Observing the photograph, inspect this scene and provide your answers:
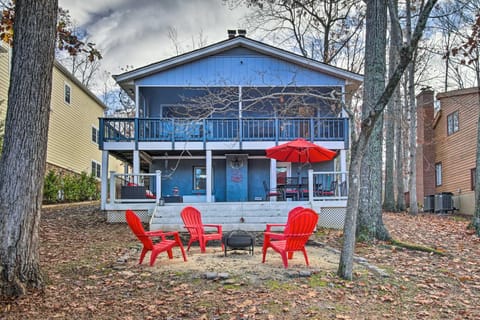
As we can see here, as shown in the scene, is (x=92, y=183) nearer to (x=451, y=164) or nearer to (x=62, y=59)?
(x=62, y=59)

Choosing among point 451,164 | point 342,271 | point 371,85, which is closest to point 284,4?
point 451,164

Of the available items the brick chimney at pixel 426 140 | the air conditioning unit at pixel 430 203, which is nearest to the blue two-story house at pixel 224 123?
the air conditioning unit at pixel 430 203

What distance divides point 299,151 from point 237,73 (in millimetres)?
4687

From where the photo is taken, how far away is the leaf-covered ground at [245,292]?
487cm

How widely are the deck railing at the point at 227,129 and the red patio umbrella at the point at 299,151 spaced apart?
6.09 ft

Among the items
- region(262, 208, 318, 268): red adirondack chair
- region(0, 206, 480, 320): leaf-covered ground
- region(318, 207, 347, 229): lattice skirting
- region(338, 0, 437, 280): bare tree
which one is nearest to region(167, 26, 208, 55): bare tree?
region(318, 207, 347, 229): lattice skirting

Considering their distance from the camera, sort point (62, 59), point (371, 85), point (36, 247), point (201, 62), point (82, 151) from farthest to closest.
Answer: point (62, 59), point (82, 151), point (201, 62), point (371, 85), point (36, 247)

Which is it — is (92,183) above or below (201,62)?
below

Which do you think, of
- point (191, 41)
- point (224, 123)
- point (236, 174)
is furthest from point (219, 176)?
point (191, 41)

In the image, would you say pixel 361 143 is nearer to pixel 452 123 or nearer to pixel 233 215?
pixel 233 215

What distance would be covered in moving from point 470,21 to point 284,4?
9.67 metres

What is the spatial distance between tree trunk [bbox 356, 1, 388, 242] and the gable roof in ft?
17.3

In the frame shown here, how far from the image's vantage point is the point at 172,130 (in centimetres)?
1440

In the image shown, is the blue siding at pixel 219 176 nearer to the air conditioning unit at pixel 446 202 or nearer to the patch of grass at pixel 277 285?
the air conditioning unit at pixel 446 202
